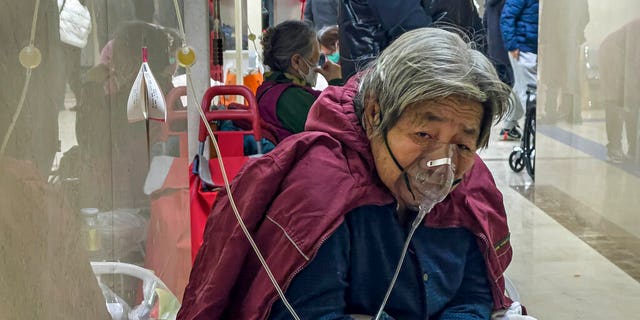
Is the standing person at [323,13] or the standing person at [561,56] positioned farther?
the standing person at [323,13]

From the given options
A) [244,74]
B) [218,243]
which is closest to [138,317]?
[218,243]

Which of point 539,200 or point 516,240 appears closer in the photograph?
point 516,240

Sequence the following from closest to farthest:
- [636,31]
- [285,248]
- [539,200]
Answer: [285,248]
[636,31]
[539,200]

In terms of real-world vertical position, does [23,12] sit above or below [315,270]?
above

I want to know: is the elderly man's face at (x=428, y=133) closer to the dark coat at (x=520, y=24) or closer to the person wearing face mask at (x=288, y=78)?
the person wearing face mask at (x=288, y=78)

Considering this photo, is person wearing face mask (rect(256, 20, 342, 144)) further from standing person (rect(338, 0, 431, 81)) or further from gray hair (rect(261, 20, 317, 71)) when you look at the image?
standing person (rect(338, 0, 431, 81))

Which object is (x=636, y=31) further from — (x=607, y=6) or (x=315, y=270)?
(x=315, y=270)

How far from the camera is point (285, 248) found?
1348mm

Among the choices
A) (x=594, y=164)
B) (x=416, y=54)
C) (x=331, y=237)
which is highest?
(x=416, y=54)

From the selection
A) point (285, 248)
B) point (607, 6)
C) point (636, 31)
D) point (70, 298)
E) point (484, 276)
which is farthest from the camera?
point (607, 6)

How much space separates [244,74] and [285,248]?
5252 mm

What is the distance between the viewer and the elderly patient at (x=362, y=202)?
1360mm

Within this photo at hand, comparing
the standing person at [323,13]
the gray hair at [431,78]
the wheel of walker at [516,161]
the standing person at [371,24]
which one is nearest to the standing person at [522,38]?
the wheel of walker at [516,161]

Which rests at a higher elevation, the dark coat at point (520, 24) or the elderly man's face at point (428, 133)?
the dark coat at point (520, 24)
